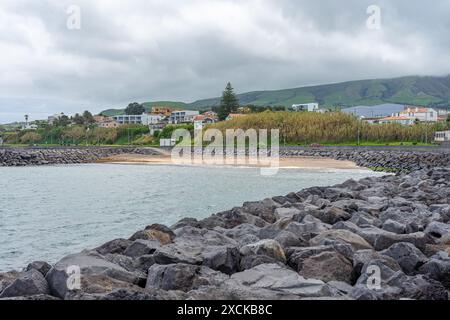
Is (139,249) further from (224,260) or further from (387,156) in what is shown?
(387,156)

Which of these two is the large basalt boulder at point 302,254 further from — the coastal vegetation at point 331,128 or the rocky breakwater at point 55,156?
the coastal vegetation at point 331,128

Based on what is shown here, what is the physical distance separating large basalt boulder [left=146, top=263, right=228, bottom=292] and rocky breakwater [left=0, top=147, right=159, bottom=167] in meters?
57.5

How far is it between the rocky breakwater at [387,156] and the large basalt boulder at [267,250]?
27.2 m

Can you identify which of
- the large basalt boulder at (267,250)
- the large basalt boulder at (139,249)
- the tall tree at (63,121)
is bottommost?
the large basalt boulder at (139,249)

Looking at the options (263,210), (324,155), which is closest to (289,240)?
(263,210)

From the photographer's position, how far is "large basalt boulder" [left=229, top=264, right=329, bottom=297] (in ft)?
18.1

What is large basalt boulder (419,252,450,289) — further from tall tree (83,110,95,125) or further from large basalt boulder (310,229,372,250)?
tall tree (83,110,95,125)

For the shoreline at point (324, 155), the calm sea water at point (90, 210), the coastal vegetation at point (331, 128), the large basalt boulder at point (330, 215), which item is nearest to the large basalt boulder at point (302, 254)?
the large basalt boulder at point (330, 215)

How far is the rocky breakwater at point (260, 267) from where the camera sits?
546 cm

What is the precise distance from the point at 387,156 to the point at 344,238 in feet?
135

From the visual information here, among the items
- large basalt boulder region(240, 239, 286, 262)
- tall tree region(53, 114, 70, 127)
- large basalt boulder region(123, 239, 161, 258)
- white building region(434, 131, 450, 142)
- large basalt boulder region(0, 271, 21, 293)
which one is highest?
tall tree region(53, 114, 70, 127)

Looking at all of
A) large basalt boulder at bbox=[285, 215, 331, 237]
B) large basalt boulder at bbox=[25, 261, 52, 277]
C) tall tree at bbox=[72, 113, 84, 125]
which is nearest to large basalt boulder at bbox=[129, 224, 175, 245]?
large basalt boulder at bbox=[285, 215, 331, 237]
